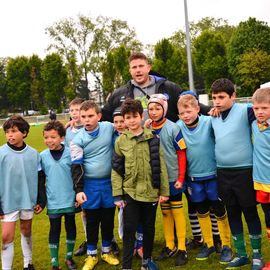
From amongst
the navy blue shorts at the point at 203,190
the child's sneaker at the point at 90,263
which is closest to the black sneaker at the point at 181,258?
the navy blue shorts at the point at 203,190

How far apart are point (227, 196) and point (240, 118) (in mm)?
846

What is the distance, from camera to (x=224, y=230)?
4.55 metres

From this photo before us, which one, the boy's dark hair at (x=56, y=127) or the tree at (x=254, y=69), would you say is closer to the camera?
the boy's dark hair at (x=56, y=127)

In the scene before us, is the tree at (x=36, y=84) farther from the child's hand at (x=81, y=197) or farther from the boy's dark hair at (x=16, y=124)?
the child's hand at (x=81, y=197)

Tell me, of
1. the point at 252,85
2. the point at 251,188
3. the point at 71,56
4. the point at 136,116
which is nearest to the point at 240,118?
the point at 251,188

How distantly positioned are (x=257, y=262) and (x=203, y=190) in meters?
0.96

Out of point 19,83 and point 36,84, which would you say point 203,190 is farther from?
point 19,83

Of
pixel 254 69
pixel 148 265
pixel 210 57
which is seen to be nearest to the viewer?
pixel 148 265

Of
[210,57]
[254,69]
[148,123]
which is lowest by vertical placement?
[148,123]

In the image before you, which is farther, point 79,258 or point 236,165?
point 79,258

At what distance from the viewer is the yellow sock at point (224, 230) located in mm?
4531

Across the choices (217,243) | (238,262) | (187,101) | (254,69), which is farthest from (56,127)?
(254,69)

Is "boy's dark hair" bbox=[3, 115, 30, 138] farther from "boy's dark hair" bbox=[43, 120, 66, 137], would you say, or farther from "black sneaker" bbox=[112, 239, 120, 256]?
"black sneaker" bbox=[112, 239, 120, 256]

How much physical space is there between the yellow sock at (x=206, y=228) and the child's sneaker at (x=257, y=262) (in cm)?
67
